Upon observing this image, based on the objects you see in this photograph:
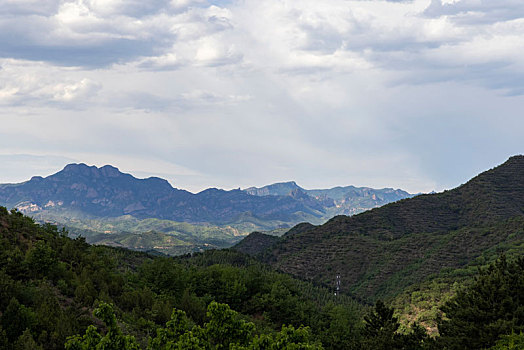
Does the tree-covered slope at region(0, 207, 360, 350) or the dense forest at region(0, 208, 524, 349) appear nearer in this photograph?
the dense forest at region(0, 208, 524, 349)

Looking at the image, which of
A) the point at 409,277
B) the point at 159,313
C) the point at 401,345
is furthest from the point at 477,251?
the point at 159,313

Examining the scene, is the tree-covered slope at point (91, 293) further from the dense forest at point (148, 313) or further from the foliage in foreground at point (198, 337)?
the foliage in foreground at point (198, 337)

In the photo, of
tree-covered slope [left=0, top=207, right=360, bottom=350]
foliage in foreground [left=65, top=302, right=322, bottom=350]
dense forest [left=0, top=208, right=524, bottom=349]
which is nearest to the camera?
foliage in foreground [left=65, top=302, right=322, bottom=350]

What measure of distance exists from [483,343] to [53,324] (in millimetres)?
39262

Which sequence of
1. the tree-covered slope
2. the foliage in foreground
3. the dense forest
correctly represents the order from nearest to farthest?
the foliage in foreground, the dense forest, the tree-covered slope

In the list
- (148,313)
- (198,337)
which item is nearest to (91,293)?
(148,313)

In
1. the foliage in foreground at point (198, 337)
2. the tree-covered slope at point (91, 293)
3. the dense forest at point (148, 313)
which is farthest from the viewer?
the tree-covered slope at point (91, 293)

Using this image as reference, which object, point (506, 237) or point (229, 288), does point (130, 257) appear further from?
point (506, 237)

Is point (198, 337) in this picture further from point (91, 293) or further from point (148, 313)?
point (148, 313)

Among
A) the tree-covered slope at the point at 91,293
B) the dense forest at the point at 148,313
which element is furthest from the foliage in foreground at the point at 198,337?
the tree-covered slope at the point at 91,293

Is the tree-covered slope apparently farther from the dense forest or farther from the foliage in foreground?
the foliage in foreground

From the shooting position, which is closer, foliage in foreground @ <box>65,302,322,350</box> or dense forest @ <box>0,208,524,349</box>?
foliage in foreground @ <box>65,302,322,350</box>

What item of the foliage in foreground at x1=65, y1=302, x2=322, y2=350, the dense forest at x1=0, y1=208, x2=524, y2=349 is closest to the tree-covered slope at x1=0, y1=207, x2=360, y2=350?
the dense forest at x1=0, y1=208, x2=524, y2=349

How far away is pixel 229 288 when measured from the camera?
89.2m
